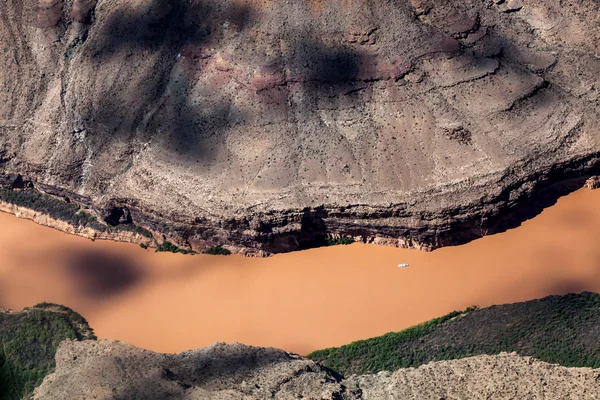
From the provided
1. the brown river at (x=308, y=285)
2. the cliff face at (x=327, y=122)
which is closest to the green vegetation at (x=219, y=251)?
the brown river at (x=308, y=285)

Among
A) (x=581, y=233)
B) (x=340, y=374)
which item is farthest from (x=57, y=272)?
(x=581, y=233)

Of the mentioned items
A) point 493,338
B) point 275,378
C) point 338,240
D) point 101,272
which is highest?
point 338,240

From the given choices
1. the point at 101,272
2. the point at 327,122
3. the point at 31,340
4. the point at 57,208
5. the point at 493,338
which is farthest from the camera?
the point at 57,208

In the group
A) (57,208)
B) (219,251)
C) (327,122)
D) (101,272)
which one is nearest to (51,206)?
(57,208)

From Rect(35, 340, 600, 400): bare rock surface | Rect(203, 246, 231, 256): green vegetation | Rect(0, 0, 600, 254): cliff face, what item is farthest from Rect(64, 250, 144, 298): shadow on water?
Rect(35, 340, 600, 400): bare rock surface

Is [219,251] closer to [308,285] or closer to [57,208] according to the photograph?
[308,285]

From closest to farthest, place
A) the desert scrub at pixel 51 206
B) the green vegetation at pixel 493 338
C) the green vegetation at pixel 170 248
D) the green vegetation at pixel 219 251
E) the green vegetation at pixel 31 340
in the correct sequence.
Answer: the green vegetation at pixel 493 338, the green vegetation at pixel 31 340, the green vegetation at pixel 219 251, the green vegetation at pixel 170 248, the desert scrub at pixel 51 206

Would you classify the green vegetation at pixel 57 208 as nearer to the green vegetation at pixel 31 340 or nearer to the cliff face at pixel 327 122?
the cliff face at pixel 327 122
